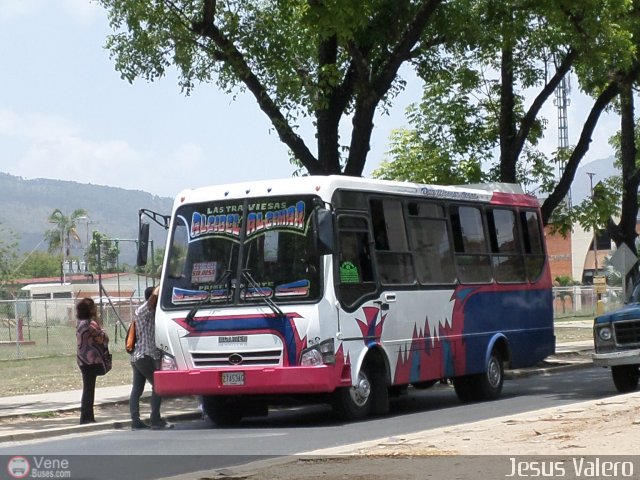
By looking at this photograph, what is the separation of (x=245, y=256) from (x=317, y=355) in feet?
5.49

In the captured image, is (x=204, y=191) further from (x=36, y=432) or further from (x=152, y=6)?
(x=152, y=6)

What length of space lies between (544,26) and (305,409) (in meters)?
10.8

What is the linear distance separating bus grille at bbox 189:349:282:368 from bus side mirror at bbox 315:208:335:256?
4.74 feet

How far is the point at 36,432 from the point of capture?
17.5 m

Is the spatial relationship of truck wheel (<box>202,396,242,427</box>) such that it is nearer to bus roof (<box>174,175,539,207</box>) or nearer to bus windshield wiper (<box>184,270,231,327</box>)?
bus windshield wiper (<box>184,270,231,327</box>)

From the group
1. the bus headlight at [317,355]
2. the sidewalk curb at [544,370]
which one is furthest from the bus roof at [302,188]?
the sidewalk curb at [544,370]

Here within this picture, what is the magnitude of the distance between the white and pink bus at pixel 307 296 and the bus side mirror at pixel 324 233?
13 mm

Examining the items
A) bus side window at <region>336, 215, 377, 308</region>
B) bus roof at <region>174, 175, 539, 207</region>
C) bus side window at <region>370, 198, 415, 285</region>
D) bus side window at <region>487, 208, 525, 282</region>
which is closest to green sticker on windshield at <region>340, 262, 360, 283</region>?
bus side window at <region>336, 215, 377, 308</region>

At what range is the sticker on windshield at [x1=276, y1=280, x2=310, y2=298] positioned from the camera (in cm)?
1744

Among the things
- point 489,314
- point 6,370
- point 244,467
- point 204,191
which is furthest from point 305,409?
point 6,370

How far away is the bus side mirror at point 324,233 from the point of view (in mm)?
17062

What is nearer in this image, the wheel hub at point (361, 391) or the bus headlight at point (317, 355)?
the bus headlight at point (317, 355)

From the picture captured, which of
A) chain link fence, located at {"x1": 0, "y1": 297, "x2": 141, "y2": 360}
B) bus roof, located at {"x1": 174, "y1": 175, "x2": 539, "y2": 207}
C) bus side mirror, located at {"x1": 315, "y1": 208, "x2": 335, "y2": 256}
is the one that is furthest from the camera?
chain link fence, located at {"x1": 0, "y1": 297, "x2": 141, "y2": 360}

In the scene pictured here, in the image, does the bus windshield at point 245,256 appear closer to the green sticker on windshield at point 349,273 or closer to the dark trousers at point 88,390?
the green sticker on windshield at point 349,273
